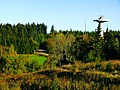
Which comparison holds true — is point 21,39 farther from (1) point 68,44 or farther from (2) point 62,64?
(2) point 62,64

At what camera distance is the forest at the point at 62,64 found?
67.1 feet

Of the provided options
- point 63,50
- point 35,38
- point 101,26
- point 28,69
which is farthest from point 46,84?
point 35,38

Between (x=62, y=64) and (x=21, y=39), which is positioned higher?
(x=21, y=39)

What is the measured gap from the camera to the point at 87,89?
18219 millimetres

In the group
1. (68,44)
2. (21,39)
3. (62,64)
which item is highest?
(21,39)

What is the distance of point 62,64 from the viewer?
3376 inches

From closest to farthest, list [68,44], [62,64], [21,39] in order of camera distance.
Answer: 1. [62,64]
2. [68,44]
3. [21,39]

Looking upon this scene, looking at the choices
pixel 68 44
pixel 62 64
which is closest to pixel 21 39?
pixel 68 44

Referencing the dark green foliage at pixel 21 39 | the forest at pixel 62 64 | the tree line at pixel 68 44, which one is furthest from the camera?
the dark green foliage at pixel 21 39

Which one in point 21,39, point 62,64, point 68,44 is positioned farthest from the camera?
point 21,39

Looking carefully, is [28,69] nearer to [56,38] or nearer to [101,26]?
[101,26]

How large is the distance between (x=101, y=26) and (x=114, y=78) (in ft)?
201

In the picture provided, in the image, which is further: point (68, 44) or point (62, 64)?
point (68, 44)

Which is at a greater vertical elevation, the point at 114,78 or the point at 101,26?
the point at 101,26
